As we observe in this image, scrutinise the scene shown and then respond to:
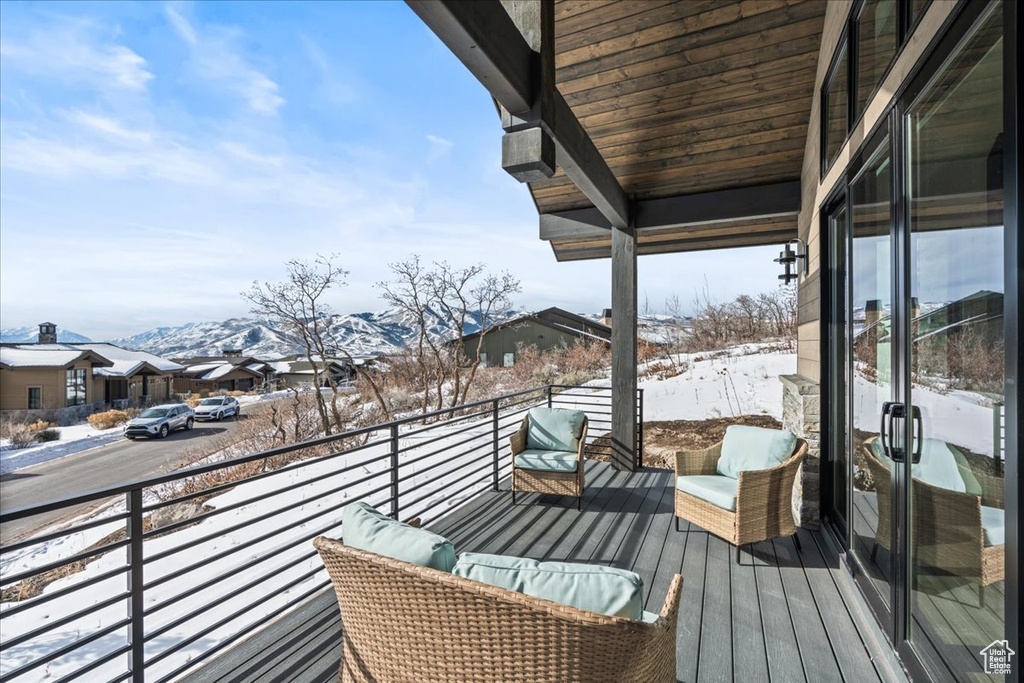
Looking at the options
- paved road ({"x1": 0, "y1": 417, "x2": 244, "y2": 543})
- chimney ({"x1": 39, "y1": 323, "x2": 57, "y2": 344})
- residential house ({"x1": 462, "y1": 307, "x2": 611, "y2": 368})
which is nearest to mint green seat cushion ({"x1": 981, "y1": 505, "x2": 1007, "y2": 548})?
chimney ({"x1": 39, "y1": 323, "x2": 57, "y2": 344})

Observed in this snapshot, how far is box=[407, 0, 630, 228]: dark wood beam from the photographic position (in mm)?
1647

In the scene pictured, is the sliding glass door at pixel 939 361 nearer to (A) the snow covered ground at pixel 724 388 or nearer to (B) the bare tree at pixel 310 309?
(A) the snow covered ground at pixel 724 388

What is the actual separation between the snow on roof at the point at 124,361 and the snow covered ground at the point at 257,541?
9.35 ft

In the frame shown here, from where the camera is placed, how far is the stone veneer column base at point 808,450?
3160 mm

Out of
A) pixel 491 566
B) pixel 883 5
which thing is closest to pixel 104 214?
pixel 491 566

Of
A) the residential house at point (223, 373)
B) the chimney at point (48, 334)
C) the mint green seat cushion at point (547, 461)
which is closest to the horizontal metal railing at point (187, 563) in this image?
the mint green seat cushion at point (547, 461)

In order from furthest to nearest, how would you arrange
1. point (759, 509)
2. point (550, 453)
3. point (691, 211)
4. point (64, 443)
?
point (64, 443) → point (691, 211) → point (550, 453) → point (759, 509)

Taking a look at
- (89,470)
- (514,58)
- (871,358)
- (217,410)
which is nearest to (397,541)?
(514,58)

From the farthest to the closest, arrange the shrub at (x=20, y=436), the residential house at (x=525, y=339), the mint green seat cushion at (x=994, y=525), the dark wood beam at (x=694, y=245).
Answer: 1. the residential house at (x=525, y=339)
2. the dark wood beam at (x=694, y=245)
3. the shrub at (x=20, y=436)
4. the mint green seat cushion at (x=994, y=525)

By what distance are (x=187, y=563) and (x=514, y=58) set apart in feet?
18.1

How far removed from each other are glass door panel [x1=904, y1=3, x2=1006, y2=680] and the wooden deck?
1.61ft

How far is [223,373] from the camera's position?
2714 centimetres

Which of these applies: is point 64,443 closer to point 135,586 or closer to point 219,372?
point 135,586

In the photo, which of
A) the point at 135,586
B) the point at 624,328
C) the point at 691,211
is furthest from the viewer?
the point at 624,328
